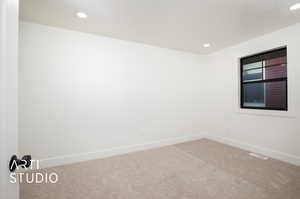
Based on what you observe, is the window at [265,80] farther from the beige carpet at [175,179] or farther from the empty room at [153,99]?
the beige carpet at [175,179]

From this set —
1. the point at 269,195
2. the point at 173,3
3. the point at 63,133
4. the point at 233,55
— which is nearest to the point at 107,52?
the point at 173,3

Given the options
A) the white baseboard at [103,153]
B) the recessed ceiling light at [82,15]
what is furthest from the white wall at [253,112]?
the recessed ceiling light at [82,15]

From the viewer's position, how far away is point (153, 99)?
10.9 ft

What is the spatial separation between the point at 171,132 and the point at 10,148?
3.19 meters

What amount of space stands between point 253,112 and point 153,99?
220cm

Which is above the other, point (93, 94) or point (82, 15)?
point (82, 15)

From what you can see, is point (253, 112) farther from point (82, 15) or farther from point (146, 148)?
point (82, 15)

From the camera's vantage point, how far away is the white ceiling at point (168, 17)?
1.87 metres

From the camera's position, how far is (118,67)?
9.61 feet

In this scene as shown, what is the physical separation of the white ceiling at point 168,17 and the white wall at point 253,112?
297 millimetres

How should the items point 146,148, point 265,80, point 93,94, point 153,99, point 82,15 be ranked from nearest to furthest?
point 82,15 < point 93,94 < point 265,80 < point 146,148 < point 153,99

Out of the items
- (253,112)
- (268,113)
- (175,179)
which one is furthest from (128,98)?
(268,113)

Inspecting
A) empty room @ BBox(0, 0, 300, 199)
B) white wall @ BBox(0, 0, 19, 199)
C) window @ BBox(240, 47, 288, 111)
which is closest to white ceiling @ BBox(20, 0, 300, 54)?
empty room @ BBox(0, 0, 300, 199)

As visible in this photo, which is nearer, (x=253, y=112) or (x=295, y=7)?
(x=295, y=7)
